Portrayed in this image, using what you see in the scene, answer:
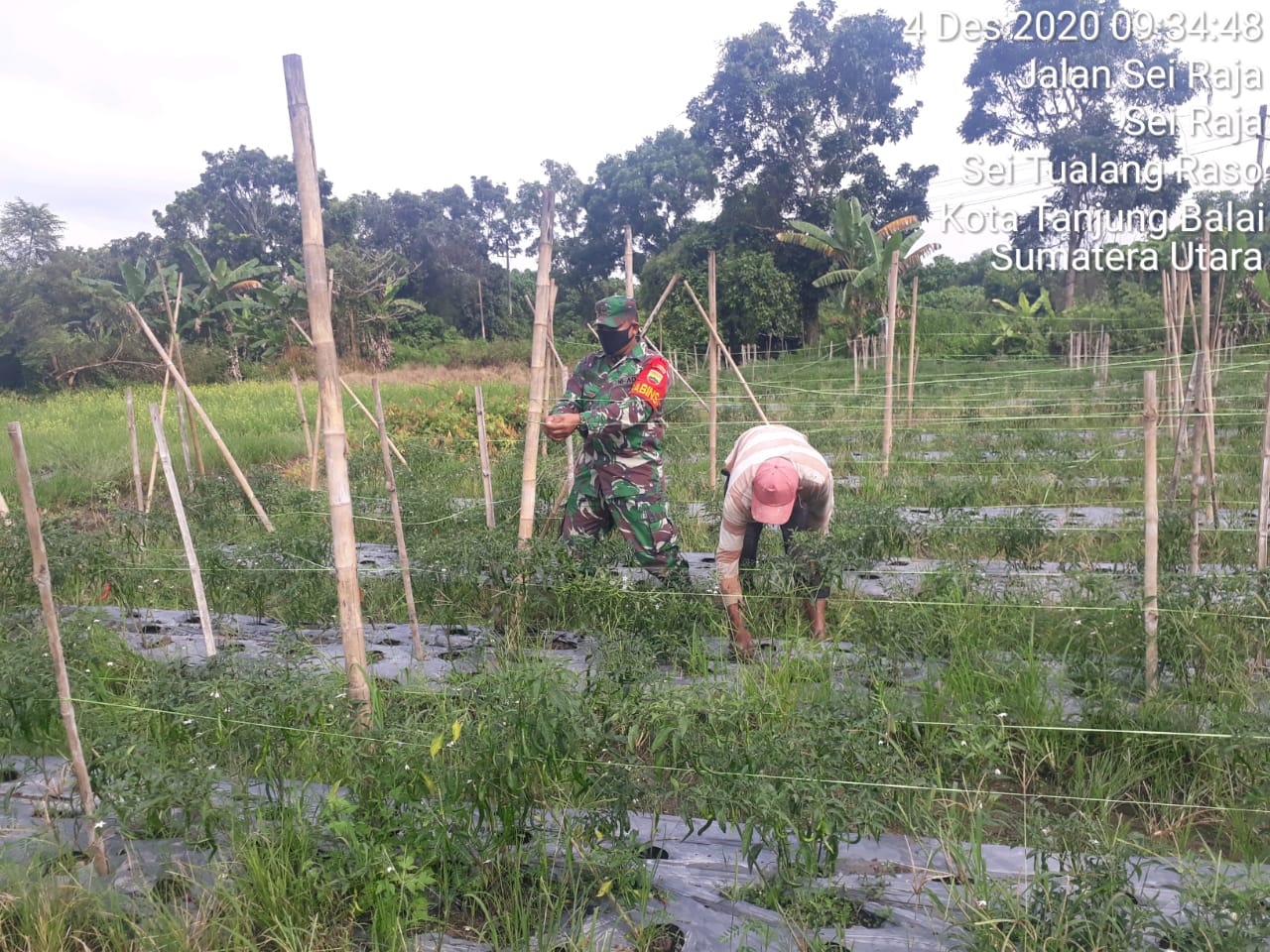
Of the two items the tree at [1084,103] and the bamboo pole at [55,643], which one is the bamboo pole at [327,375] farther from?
the tree at [1084,103]

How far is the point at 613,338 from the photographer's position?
4039 mm

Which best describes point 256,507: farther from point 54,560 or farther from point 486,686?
point 486,686

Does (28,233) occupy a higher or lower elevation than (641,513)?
higher

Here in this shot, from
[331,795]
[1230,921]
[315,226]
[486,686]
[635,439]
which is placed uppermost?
[315,226]

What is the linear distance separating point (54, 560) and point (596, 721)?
3290 millimetres

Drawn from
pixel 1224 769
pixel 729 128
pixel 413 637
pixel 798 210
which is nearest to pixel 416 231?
pixel 729 128

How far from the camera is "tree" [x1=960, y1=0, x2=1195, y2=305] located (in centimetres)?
2342

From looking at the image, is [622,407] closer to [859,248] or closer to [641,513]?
[641,513]

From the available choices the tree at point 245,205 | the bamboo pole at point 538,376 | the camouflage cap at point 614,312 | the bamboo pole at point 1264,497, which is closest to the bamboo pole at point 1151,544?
the bamboo pole at point 1264,497

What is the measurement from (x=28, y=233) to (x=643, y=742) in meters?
31.3

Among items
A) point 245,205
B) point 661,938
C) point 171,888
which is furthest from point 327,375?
point 245,205

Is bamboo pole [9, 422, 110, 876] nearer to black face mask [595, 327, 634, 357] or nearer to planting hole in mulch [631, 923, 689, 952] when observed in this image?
planting hole in mulch [631, 923, 689, 952]

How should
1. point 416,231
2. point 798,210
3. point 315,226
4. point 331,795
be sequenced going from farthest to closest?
point 416,231 → point 798,210 → point 315,226 → point 331,795

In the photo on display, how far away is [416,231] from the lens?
98.9 ft
